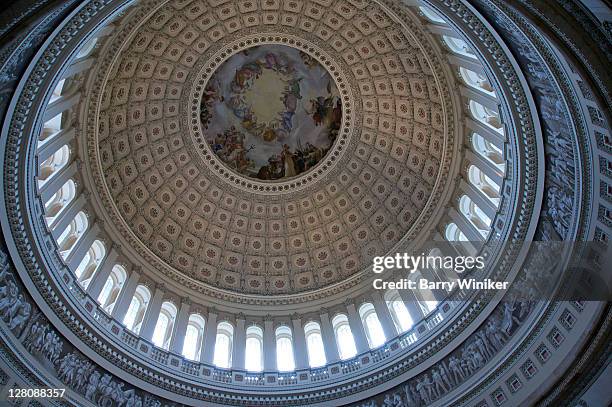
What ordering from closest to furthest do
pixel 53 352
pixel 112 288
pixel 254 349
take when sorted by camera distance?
pixel 53 352 → pixel 112 288 → pixel 254 349

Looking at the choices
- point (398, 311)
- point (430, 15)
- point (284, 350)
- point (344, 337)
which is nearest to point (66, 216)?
point (284, 350)

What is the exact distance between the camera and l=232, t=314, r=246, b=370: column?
24500 millimetres

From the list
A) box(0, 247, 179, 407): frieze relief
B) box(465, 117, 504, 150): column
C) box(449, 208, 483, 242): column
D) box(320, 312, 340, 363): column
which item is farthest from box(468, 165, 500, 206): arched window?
box(0, 247, 179, 407): frieze relief

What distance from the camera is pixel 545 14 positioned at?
11.5 meters

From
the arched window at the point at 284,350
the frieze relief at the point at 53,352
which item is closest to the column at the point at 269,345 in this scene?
the arched window at the point at 284,350

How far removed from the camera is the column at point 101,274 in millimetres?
22578

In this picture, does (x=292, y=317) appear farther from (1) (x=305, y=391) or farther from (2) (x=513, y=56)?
(2) (x=513, y=56)

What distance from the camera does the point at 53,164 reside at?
23.1 m

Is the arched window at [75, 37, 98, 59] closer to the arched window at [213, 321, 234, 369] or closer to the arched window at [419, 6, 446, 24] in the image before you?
the arched window at [419, 6, 446, 24]

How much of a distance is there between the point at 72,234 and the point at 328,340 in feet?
39.9

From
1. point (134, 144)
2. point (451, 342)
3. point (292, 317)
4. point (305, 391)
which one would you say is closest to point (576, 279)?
point (451, 342)

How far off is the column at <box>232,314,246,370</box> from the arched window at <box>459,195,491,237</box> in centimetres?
1168

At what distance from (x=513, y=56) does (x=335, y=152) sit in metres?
16.3

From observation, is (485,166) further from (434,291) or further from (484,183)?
(434,291)
